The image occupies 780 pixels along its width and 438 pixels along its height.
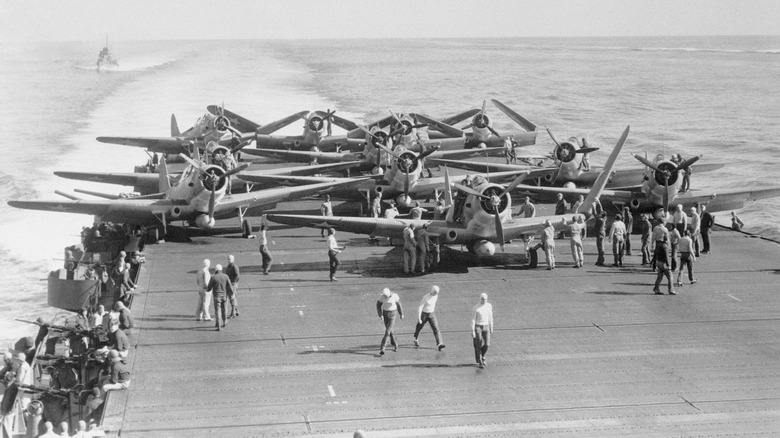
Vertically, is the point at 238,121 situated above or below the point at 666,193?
above

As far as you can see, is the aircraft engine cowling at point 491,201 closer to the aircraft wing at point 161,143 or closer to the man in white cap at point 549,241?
the man in white cap at point 549,241

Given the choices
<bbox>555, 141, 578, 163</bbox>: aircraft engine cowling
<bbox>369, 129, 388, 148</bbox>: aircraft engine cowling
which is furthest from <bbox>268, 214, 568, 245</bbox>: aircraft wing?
<bbox>555, 141, 578, 163</bbox>: aircraft engine cowling

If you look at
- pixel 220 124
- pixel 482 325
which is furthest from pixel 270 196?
pixel 220 124

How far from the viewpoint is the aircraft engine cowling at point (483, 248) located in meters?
26.1

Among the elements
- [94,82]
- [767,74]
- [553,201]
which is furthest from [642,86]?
[553,201]

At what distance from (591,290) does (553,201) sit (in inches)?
511

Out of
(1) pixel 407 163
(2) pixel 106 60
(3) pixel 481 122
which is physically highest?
(2) pixel 106 60

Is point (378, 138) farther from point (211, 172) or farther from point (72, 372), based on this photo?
point (72, 372)

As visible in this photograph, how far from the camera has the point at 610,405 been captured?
16.2 metres

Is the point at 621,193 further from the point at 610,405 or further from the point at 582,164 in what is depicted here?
the point at 610,405

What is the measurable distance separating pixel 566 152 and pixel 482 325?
22.2 meters

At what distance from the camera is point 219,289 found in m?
20.2

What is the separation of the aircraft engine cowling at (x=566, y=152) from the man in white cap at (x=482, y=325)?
21.7 metres

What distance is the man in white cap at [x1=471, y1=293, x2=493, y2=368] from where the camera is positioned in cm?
1753
